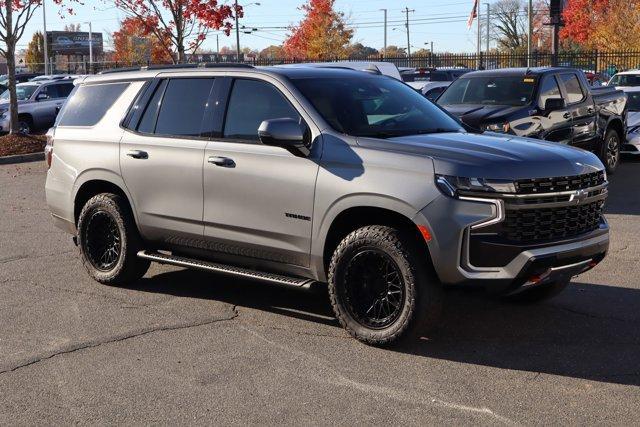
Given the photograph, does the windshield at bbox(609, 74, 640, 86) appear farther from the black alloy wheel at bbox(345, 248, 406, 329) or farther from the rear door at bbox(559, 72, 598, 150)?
the black alloy wheel at bbox(345, 248, 406, 329)

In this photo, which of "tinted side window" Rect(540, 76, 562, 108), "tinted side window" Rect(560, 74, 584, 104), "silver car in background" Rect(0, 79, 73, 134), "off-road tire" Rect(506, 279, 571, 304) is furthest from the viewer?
"silver car in background" Rect(0, 79, 73, 134)

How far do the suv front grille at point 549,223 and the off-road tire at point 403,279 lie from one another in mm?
567

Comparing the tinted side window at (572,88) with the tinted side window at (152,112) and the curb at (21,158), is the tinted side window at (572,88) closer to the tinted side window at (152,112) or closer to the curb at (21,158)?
the tinted side window at (152,112)

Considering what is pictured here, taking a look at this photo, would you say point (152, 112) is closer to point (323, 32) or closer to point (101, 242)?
point (101, 242)

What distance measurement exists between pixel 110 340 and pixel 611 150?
34.2ft

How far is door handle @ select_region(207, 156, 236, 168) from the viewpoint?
6344mm

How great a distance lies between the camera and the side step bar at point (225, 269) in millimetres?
6051

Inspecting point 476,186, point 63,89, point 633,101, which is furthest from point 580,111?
point 63,89

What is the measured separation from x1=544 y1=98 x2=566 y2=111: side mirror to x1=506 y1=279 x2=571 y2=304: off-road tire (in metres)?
5.84

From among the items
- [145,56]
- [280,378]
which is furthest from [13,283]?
[145,56]

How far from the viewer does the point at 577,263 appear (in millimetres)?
5535

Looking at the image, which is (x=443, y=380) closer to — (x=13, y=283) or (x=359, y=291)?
(x=359, y=291)

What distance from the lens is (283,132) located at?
228 inches

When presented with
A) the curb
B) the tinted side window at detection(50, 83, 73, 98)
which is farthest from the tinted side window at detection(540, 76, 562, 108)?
the tinted side window at detection(50, 83, 73, 98)
